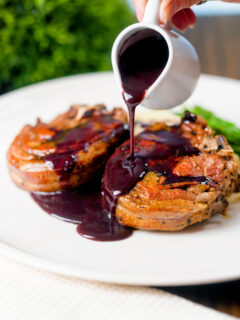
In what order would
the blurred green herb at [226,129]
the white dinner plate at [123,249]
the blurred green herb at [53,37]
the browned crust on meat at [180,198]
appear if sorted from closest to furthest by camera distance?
the white dinner plate at [123,249] < the browned crust on meat at [180,198] < the blurred green herb at [226,129] < the blurred green herb at [53,37]

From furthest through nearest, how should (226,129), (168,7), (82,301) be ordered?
1. (226,129)
2. (168,7)
3. (82,301)

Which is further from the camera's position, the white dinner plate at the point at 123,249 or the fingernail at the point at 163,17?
the fingernail at the point at 163,17

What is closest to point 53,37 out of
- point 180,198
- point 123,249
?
point 180,198

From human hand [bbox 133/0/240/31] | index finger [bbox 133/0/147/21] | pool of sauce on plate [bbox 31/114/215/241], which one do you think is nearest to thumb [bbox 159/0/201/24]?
human hand [bbox 133/0/240/31]

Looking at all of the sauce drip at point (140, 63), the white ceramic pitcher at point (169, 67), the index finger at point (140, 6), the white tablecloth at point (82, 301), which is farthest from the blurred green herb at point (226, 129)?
the white tablecloth at point (82, 301)

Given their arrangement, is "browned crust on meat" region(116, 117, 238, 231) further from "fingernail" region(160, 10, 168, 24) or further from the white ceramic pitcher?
"fingernail" region(160, 10, 168, 24)

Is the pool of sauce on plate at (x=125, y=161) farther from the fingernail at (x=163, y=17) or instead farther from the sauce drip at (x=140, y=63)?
the fingernail at (x=163, y=17)

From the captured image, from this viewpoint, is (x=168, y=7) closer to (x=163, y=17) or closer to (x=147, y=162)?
(x=163, y=17)
